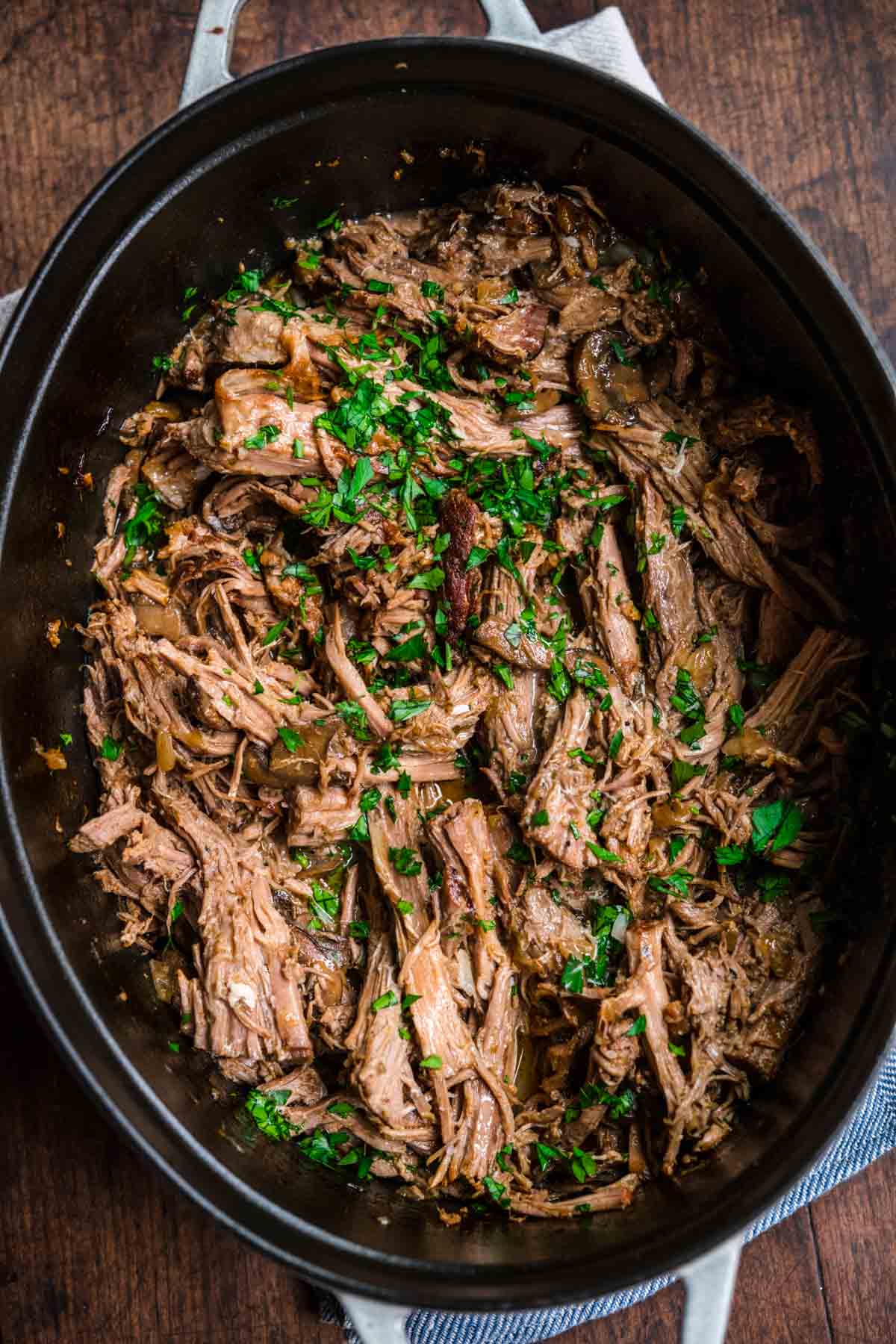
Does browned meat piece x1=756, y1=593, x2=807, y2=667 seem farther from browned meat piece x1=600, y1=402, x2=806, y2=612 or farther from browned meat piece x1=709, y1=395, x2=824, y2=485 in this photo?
browned meat piece x1=709, y1=395, x2=824, y2=485

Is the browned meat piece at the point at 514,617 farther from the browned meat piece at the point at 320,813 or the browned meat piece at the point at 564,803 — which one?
the browned meat piece at the point at 320,813

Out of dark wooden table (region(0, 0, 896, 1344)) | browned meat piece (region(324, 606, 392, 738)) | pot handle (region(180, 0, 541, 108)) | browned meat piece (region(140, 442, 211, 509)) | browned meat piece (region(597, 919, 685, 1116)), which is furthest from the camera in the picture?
dark wooden table (region(0, 0, 896, 1344))

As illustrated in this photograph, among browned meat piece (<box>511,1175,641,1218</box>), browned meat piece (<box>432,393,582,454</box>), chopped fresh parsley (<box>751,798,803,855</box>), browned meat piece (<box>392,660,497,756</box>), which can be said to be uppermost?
browned meat piece (<box>432,393,582,454</box>)

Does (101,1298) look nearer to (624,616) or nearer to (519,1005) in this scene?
(519,1005)

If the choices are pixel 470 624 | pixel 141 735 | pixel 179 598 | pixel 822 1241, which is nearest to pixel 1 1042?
pixel 141 735

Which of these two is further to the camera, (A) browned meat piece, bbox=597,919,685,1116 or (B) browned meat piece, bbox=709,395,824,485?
(B) browned meat piece, bbox=709,395,824,485

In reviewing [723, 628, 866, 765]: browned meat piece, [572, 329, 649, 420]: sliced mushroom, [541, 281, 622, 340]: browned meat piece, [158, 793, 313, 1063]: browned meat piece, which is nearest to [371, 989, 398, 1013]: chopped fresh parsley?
[158, 793, 313, 1063]: browned meat piece
